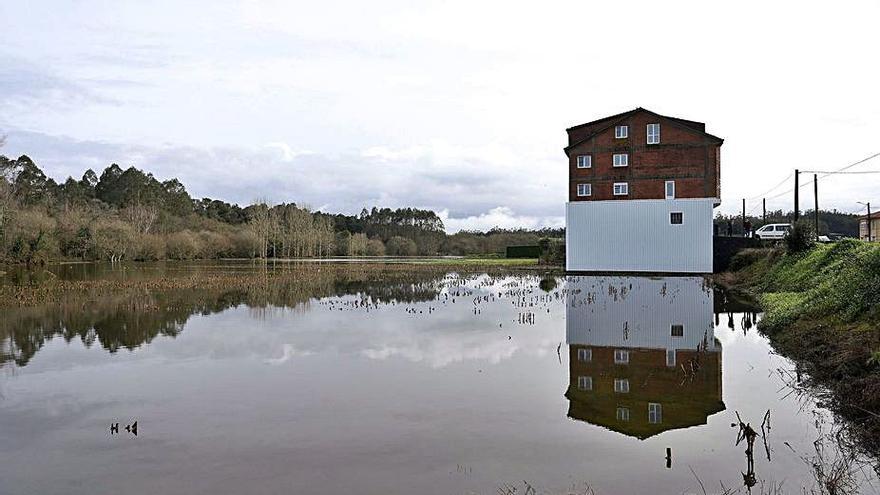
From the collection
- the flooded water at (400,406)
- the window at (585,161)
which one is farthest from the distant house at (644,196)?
the flooded water at (400,406)

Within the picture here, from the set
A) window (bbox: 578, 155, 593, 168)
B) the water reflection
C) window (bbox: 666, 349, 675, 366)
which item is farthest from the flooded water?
window (bbox: 578, 155, 593, 168)

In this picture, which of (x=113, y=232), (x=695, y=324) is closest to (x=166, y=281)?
(x=695, y=324)

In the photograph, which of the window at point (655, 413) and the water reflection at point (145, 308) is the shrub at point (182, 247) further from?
the window at point (655, 413)

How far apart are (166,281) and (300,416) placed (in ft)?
90.7

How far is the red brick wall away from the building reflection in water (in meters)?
15.2

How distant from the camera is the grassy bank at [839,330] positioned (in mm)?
8281

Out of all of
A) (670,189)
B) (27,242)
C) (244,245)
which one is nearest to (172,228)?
(244,245)

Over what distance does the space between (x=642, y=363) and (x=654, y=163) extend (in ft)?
90.3

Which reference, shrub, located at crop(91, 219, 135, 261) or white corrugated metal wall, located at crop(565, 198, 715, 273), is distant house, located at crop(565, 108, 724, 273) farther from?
shrub, located at crop(91, 219, 135, 261)

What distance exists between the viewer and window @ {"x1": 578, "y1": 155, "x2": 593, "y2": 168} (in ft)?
126

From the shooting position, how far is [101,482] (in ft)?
20.2

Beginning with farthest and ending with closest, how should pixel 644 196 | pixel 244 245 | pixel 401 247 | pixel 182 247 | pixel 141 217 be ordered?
pixel 401 247, pixel 244 245, pixel 141 217, pixel 182 247, pixel 644 196

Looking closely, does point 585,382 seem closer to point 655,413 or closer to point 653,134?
point 655,413

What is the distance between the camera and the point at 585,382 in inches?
401
